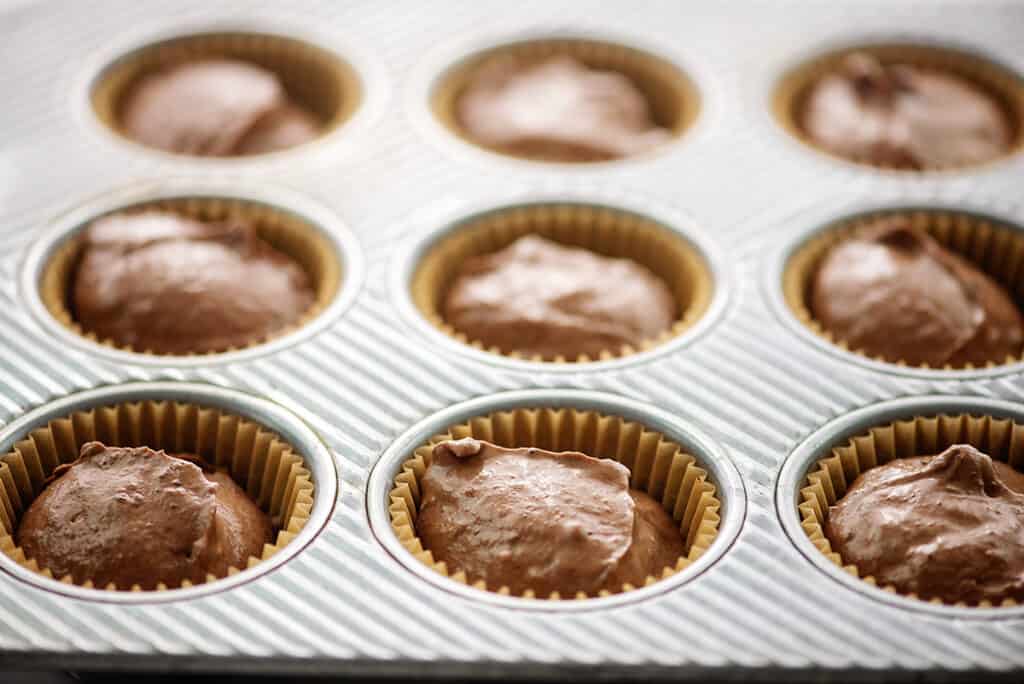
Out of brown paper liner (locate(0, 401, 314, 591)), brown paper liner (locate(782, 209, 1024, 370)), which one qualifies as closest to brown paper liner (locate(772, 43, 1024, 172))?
brown paper liner (locate(782, 209, 1024, 370))

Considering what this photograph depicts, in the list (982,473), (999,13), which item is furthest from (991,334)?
(999,13)

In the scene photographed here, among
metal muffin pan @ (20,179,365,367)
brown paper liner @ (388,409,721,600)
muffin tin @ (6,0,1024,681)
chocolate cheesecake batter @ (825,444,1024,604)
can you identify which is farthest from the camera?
metal muffin pan @ (20,179,365,367)

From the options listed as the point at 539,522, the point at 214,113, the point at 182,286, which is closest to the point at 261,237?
the point at 182,286

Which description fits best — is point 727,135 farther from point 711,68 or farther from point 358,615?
point 358,615

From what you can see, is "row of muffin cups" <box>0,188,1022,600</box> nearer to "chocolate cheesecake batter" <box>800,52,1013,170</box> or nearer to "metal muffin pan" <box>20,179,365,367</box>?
"metal muffin pan" <box>20,179,365,367</box>

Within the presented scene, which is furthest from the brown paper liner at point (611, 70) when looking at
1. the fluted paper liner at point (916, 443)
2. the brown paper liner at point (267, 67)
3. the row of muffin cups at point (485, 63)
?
the fluted paper liner at point (916, 443)

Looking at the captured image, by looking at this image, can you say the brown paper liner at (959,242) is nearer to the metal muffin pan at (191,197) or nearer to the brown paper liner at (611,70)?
the brown paper liner at (611,70)

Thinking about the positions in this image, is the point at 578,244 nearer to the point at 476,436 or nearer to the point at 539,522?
the point at 476,436
